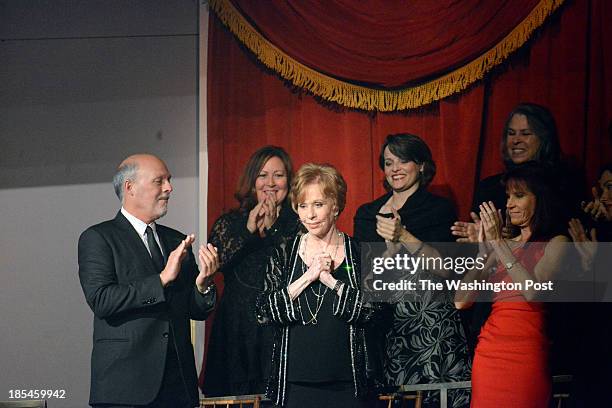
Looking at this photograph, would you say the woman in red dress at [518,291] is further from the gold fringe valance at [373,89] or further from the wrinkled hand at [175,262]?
Answer: the wrinkled hand at [175,262]

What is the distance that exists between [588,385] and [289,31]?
2.24 meters

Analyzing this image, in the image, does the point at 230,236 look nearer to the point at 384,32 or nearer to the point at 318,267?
the point at 318,267

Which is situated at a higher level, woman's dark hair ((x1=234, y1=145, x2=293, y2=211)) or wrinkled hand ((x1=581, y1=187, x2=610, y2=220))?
woman's dark hair ((x1=234, y1=145, x2=293, y2=211))

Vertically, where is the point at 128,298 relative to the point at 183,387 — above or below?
above

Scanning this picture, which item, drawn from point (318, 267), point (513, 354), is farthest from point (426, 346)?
point (318, 267)

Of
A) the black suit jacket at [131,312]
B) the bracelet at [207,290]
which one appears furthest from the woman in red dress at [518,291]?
the black suit jacket at [131,312]

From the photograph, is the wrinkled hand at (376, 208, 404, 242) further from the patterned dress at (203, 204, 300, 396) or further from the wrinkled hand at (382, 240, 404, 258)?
the patterned dress at (203, 204, 300, 396)

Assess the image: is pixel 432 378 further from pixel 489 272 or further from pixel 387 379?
pixel 489 272

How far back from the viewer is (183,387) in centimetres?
419

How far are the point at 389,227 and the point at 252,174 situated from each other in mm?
723

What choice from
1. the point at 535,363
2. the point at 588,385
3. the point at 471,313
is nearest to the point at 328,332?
the point at 471,313

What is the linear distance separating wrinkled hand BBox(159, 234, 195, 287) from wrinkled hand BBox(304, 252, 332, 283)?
1.94ft

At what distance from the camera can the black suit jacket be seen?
163 inches

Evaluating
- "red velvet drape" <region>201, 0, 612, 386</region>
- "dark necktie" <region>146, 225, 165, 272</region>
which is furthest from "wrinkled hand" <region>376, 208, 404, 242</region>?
"dark necktie" <region>146, 225, 165, 272</region>
